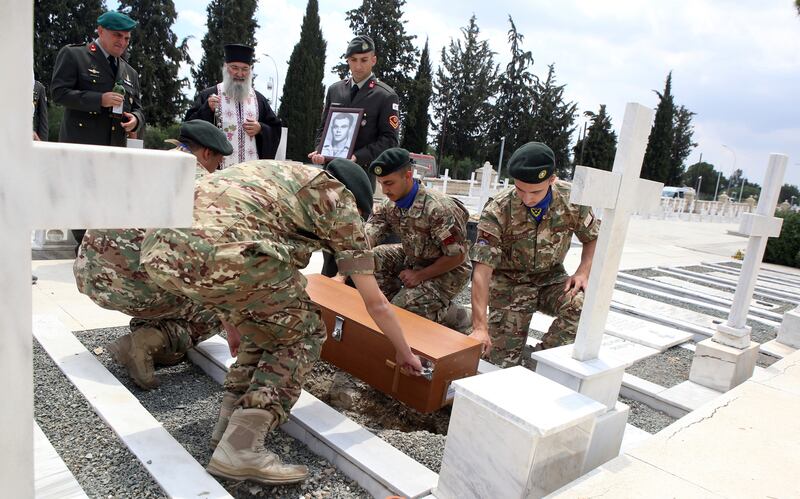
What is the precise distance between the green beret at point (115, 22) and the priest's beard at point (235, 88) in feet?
2.72

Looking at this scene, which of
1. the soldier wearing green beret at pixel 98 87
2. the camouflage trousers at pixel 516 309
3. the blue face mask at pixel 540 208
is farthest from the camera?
the soldier wearing green beret at pixel 98 87

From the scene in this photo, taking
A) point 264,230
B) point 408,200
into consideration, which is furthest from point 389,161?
point 264,230

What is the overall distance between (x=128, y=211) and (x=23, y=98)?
9.5 inches

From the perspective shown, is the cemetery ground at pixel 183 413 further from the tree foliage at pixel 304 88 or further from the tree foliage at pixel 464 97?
the tree foliage at pixel 464 97

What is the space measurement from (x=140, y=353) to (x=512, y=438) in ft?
5.98

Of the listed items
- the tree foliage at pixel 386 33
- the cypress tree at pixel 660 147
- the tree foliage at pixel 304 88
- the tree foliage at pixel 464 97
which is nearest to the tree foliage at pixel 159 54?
the tree foliage at pixel 304 88

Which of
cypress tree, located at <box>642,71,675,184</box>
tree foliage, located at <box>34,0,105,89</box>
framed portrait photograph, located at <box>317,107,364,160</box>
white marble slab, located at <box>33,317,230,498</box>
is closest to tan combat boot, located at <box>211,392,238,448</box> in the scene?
white marble slab, located at <box>33,317,230,498</box>

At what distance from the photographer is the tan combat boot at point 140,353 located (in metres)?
2.54

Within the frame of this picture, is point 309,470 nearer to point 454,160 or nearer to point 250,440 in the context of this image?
point 250,440

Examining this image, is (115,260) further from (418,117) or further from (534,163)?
(418,117)

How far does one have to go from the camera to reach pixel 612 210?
2160 millimetres

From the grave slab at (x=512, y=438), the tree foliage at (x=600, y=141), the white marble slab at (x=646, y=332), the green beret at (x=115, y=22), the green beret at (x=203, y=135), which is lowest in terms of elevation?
the white marble slab at (x=646, y=332)

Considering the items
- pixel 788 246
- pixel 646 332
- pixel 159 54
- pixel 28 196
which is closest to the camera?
pixel 28 196

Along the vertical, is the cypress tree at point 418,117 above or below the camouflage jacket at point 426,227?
above
